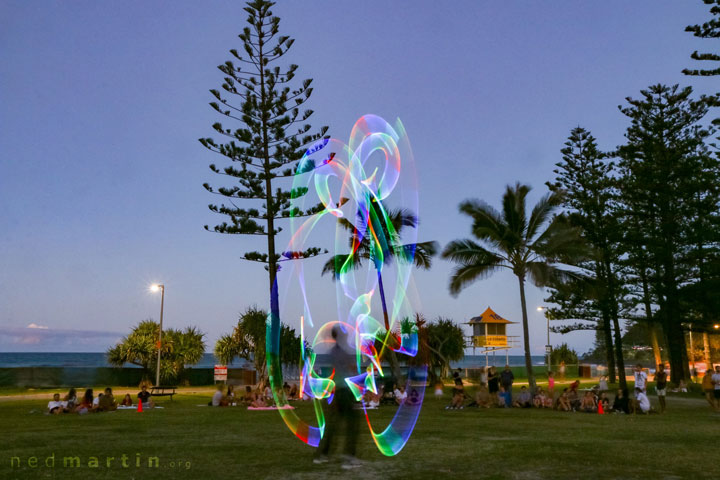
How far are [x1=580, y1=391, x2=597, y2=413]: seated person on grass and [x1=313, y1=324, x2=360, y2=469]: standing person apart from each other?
500 inches

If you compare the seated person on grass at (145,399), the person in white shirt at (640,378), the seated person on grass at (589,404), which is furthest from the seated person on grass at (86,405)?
the person in white shirt at (640,378)

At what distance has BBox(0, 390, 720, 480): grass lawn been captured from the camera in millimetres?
8000

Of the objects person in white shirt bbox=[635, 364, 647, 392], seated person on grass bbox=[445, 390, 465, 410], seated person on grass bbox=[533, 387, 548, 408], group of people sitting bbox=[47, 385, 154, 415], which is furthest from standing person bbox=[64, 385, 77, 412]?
person in white shirt bbox=[635, 364, 647, 392]

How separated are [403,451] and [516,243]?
17.2 metres

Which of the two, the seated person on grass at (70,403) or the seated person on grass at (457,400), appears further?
the seated person on grass at (457,400)


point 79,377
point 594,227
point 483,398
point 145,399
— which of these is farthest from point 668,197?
point 79,377

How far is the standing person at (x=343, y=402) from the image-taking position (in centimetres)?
816

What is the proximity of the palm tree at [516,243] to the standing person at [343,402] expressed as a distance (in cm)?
1777

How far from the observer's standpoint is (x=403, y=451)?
32.2ft

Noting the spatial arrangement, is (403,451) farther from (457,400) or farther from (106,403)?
(106,403)

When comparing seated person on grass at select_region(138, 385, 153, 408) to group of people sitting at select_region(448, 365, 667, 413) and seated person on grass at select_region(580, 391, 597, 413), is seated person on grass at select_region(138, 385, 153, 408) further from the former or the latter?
seated person on grass at select_region(580, 391, 597, 413)

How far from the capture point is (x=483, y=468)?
8.27m

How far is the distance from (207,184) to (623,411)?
1850 cm

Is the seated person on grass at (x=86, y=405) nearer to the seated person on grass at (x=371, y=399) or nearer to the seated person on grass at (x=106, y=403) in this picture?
the seated person on grass at (x=106, y=403)
